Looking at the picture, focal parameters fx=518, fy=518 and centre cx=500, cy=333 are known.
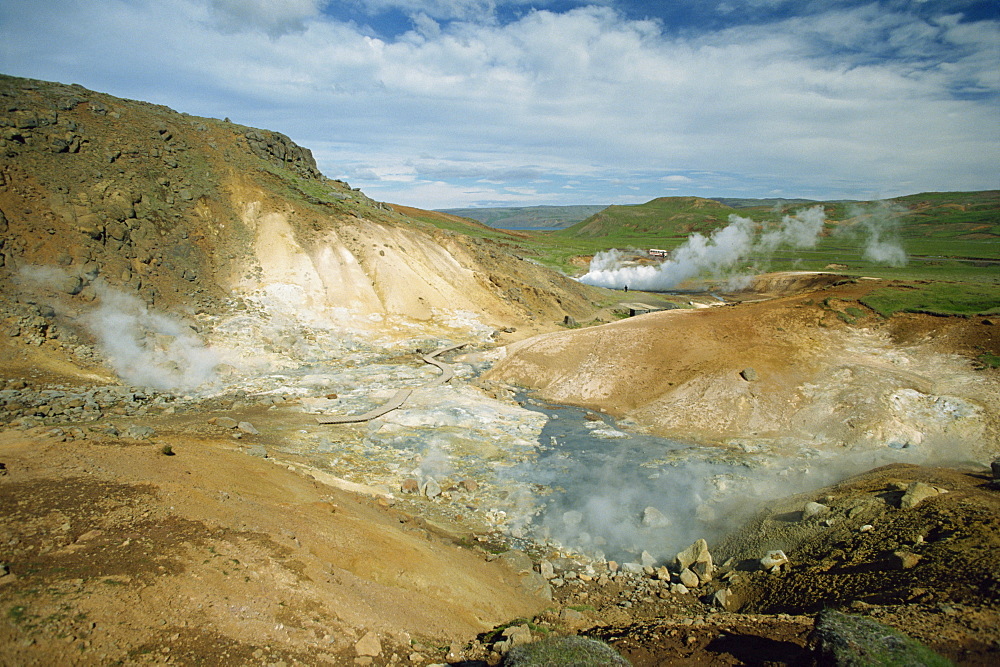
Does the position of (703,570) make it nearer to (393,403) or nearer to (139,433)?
(393,403)

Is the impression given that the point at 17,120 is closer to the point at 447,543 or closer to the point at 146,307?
the point at 146,307

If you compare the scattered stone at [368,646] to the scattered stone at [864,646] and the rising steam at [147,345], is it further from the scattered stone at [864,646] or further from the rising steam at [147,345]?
the rising steam at [147,345]

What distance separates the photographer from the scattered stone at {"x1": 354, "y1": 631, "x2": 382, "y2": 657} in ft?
21.0

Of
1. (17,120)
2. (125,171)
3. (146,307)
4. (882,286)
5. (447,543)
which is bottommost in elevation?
(447,543)

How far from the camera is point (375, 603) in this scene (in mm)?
7547

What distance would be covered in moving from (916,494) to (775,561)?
2.85 metres

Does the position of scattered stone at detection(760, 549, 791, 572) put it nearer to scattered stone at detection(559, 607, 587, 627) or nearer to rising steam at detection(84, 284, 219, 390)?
scattered stone at detection(559, 607, 587, 627)

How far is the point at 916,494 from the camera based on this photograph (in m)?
9.53

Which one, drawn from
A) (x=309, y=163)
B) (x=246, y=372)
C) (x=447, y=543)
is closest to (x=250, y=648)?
(x=447, y=543)

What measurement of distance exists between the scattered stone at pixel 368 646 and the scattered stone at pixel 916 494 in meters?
9.36

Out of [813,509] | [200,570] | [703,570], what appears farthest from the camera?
[813,509]

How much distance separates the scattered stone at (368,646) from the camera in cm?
639

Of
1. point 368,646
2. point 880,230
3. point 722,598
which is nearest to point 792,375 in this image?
point 722,598

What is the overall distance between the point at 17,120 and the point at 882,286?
41.6m
